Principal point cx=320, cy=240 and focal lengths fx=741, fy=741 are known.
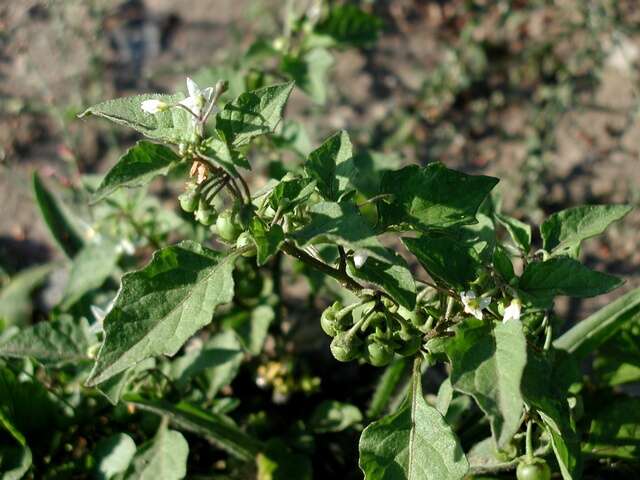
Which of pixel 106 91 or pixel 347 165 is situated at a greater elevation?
pixel 347 165

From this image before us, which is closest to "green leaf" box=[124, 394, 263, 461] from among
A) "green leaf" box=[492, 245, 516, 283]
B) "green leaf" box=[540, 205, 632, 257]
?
"green leaf" box=[492, 245, 516, 283]

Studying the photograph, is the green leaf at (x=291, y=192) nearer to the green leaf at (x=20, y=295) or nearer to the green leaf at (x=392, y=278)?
the green leaf at (x=392, y=278)

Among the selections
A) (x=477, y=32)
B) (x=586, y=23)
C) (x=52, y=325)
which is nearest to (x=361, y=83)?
(x=477, y=32)

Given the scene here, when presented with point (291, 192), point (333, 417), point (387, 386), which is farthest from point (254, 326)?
point (291, 192)

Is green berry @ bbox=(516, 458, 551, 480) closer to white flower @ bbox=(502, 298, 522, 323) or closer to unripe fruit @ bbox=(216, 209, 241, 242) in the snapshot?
white flower @ bbox=(502, 298, 522, 323)

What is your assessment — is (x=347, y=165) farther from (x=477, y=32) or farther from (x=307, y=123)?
(x=477, y=32)

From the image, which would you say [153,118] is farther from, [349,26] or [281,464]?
[349,26]

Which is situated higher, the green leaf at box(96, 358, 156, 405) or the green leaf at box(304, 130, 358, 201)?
the green leaf at box(304, 130, 358, 201)
